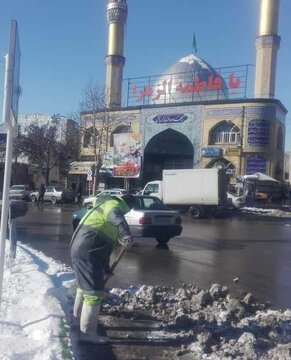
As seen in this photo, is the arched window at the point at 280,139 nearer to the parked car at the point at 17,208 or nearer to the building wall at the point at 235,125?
the building wall at the point at 235,125

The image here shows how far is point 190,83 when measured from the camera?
43.0 meters

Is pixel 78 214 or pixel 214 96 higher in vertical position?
pixel 214 96

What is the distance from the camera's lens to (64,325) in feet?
16.0

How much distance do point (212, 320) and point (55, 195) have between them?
31.7 m

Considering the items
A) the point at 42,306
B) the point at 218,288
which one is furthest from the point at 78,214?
the point at 42,306

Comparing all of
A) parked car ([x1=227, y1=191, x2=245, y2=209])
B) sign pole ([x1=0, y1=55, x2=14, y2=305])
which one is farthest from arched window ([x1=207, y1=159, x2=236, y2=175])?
sign pole ([x1=0, y1=55, x2=14, y2=305])

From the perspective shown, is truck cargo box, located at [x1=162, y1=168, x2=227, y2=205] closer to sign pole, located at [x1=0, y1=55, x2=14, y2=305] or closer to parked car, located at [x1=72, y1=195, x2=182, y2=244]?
parked car, located at [x1=72, y1=195, x2=182, y2=244]

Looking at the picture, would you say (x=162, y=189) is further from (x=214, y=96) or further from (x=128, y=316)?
(x=128, y=316)

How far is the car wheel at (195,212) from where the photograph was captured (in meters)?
26.6

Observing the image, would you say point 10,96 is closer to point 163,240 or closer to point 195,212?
point 163,240

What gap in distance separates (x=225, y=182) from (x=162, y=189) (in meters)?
3.97

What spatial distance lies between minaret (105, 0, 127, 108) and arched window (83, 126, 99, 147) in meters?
6.50

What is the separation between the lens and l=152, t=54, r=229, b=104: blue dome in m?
41.7

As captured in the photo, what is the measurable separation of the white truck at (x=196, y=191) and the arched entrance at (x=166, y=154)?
48.8ft
